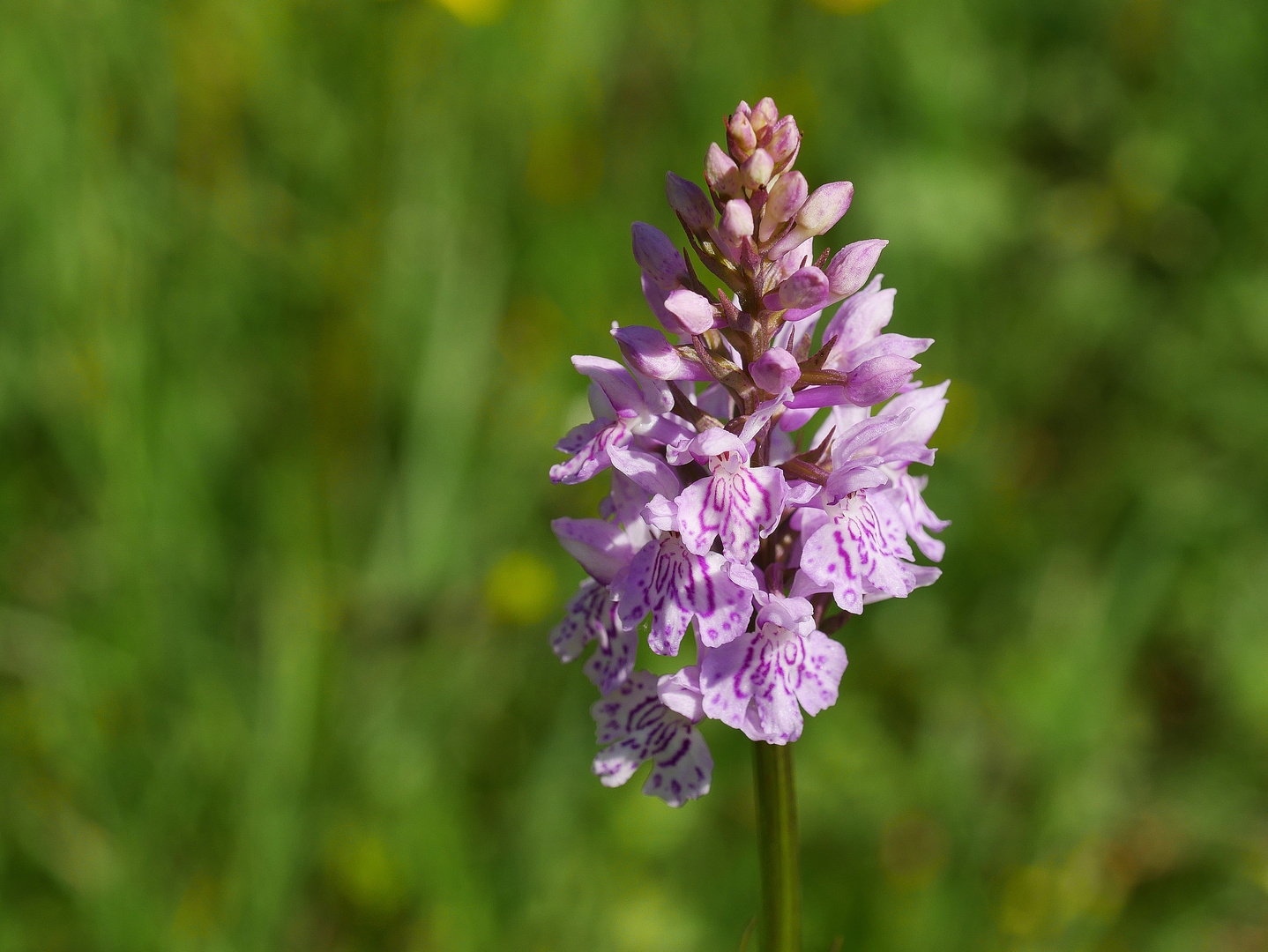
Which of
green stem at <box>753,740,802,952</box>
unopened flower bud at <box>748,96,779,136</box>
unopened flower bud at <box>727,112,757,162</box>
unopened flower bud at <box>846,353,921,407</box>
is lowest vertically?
green stem at <box>753,740,802,952</box>

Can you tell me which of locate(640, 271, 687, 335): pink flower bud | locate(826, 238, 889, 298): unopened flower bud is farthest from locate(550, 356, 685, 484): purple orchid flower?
locate(826, 238, 889, 298): unopened flower bud

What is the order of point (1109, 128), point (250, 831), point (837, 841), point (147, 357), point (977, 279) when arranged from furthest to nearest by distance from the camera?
point (1109, 128) → point (977, 279) → point (147, 357) → point (837, 841) → point (250, 831)

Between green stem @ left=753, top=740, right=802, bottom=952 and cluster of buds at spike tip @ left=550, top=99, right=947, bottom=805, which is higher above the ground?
cluster of buds at spike tip @ left=550, top=99, right=947, bottom=805

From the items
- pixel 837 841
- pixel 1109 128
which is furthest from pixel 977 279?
pixel 837 841

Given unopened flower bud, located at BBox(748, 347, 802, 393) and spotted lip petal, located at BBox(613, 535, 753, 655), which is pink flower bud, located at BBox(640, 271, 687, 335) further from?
spotted lip petal, located at BBox(613, 535, 753, 655)

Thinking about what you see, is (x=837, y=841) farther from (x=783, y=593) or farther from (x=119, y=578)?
(x=119, y=578)

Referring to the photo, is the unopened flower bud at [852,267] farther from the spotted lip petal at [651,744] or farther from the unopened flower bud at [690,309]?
the spotted lip petal at [651,744]

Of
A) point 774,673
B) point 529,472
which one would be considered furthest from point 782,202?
point 529,472

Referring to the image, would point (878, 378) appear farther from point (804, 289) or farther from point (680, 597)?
point (680, 597)
